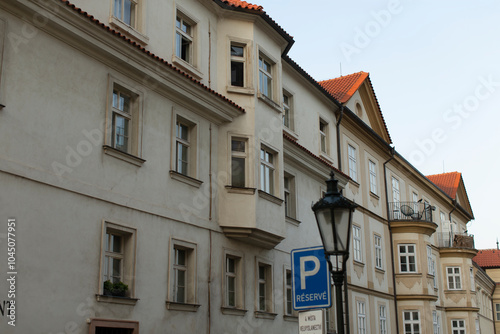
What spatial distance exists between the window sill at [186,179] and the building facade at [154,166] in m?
0.03

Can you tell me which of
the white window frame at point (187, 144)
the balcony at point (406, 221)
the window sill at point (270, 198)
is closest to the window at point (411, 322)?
the balcony at point (406, 221)

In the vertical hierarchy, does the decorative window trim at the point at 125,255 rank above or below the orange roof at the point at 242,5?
below

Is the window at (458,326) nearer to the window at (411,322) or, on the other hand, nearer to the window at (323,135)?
the window at (411,322)

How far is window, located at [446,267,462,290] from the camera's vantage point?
3919 centimetres

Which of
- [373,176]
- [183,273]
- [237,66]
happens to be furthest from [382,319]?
[183,273]

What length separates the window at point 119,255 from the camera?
539 inches

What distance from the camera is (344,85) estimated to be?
30906 mm

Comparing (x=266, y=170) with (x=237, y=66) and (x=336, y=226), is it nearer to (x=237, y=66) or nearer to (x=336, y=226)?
(x=237, y=66)

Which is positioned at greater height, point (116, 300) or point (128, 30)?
point (128, 30)

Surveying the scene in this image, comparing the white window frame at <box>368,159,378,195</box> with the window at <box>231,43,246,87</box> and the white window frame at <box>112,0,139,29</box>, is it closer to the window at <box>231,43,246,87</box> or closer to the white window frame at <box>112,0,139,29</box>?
the window at <box>231,43,246,87</box>

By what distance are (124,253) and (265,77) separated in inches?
316

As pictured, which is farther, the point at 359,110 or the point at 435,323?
the point at 435,323

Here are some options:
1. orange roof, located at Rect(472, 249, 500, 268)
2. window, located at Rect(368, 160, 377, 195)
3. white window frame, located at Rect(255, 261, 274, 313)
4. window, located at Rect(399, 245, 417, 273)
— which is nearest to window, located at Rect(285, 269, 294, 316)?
white window frame, located at Rect(255, 261, 274, 313)

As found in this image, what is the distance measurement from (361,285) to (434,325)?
9.04 m
